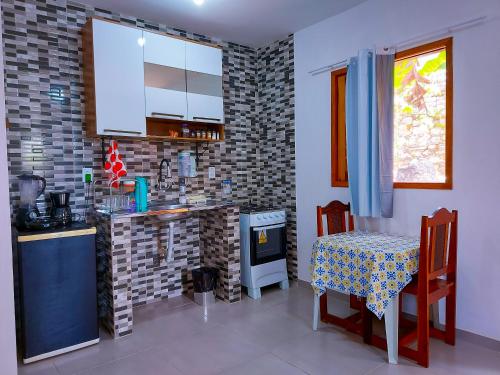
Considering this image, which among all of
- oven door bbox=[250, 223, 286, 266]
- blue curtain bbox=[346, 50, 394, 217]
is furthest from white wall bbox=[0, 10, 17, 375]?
blue curtain bbox=[346, 50, 394, 217]

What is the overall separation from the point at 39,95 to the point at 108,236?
1221 millimetres

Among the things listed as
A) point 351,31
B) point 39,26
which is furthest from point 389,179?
point 39,26

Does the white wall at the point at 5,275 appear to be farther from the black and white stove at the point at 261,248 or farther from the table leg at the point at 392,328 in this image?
the table leg at the point at 392,328

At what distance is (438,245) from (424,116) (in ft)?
3.42

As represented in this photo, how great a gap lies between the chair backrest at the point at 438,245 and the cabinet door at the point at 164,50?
2.36 m

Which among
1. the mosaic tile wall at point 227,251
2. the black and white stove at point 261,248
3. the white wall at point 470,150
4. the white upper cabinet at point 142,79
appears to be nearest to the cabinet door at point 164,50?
the white upper cabinet at point 142,79

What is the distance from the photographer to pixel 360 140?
272 centimetres

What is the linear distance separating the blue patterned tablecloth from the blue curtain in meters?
0.31

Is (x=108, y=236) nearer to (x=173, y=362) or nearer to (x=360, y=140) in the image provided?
(x=173, y=362)

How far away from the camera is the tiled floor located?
2.05 meters

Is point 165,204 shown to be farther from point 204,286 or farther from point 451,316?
point 451,316

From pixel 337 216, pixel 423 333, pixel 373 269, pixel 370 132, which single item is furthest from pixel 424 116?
pixel 423 333

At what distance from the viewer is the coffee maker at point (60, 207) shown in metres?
2.39

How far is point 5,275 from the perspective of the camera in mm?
1687
